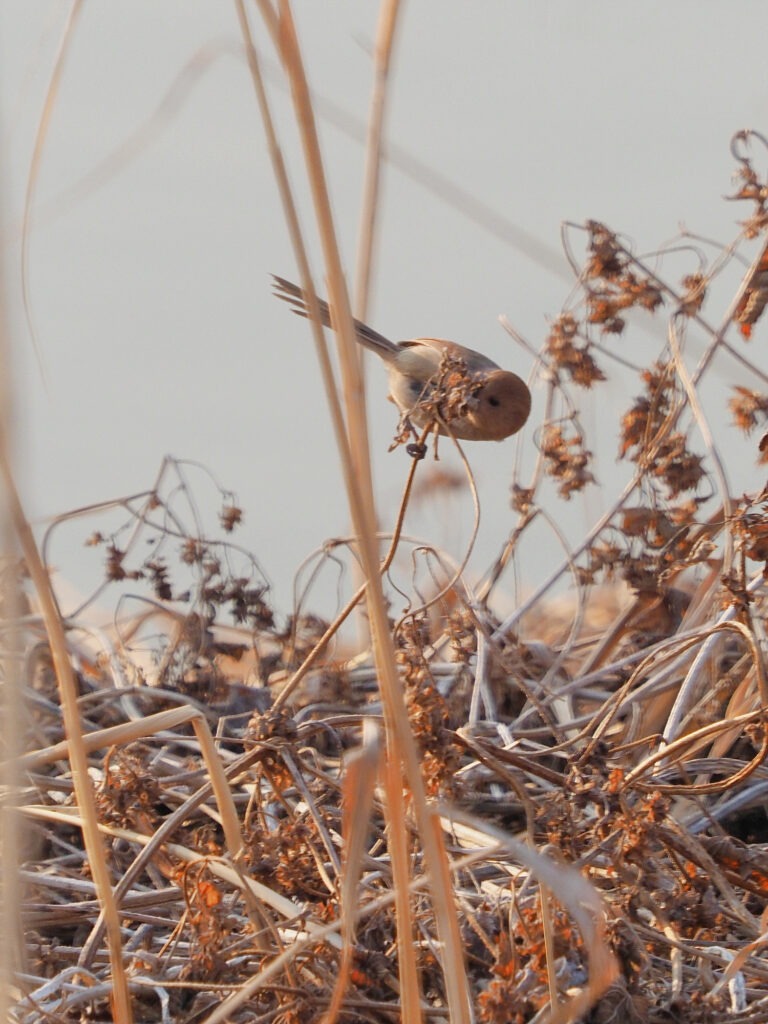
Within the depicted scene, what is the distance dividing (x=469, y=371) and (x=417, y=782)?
1.81 m

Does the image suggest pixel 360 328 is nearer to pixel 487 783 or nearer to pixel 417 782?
pixel 487 783

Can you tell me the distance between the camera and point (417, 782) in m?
1.33

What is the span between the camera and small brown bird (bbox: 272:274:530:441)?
10.0 feet

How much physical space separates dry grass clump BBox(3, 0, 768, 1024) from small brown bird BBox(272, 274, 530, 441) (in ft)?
0.44

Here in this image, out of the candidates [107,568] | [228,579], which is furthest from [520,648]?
[107,568]

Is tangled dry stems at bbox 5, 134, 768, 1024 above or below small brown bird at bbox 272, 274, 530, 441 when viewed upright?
below

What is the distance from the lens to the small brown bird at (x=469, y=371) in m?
3.06

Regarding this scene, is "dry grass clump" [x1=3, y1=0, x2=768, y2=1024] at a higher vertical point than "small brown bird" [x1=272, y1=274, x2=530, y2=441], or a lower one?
lower

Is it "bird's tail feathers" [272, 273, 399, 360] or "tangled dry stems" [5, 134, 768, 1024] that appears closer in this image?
"tangled dry stems" [5, 134, 768, 1024]

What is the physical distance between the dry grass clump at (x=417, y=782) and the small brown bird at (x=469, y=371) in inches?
5.3

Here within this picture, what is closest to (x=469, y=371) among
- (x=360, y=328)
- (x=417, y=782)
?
(x=360, y=328)

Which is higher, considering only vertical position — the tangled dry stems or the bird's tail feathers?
the bird's tail feathers

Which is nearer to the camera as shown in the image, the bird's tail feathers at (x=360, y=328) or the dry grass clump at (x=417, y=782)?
the dry grass clump at (x=417, y=782)

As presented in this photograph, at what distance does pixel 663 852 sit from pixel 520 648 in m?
0.87
